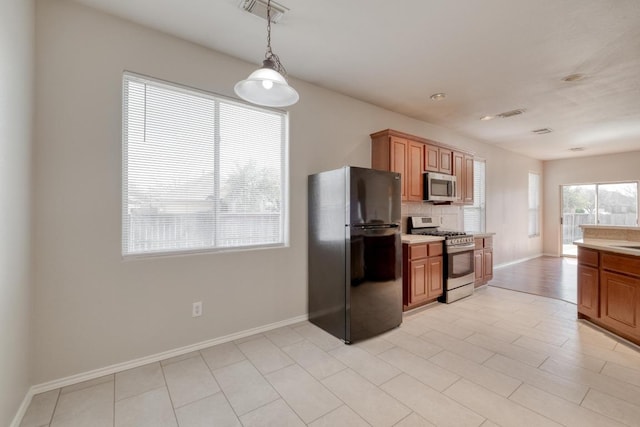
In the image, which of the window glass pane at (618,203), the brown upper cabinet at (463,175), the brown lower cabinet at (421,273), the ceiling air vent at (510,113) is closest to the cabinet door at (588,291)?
the brown lower cabinet at (421,273)

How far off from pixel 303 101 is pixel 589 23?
8.36ft

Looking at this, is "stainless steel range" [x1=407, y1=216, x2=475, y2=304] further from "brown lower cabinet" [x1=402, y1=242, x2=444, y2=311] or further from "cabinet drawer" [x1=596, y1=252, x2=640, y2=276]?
"cabinet drawer" [x1=596, y1=252, x2=640, y2=276]

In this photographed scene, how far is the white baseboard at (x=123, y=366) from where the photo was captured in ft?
6.16

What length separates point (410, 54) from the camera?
2738mm

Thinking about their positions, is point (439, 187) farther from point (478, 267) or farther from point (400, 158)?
point (478, 267)

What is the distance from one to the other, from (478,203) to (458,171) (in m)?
1.52

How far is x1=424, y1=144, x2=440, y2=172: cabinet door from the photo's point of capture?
4297 mm

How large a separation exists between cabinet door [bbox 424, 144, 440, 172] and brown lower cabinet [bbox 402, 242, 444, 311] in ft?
3.97

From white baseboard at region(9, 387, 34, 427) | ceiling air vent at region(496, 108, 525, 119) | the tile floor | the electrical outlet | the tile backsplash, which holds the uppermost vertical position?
ceiling air vent at region(496, 108, 525, 119)

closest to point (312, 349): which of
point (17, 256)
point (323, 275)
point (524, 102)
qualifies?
point (323, 275)

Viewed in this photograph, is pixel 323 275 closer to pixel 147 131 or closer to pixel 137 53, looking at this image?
pixel 147 131

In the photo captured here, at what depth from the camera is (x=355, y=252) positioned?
279 centimetres

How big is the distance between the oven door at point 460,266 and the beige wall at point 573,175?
556cm

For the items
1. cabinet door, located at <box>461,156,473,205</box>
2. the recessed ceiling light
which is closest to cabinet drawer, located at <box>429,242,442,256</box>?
cabinet door, located at <box>461,156,473,205</box>
